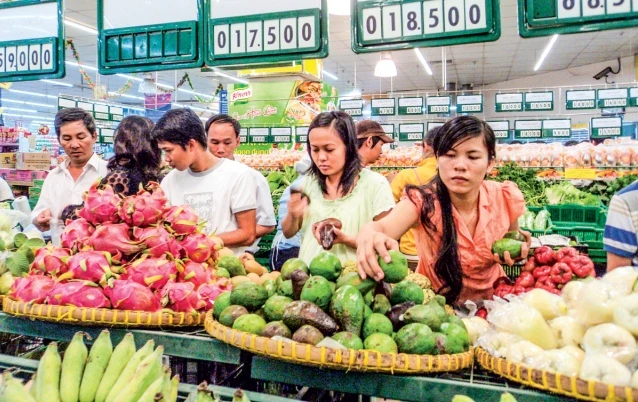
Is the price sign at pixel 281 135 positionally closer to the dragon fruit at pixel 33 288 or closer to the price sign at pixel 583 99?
the price sign at pixel 583 99

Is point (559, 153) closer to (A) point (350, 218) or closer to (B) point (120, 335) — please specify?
(A) point (350, 218)

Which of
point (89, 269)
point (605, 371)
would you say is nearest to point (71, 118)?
point (89, 269)

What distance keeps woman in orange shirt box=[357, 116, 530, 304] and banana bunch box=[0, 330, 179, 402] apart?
1.01 meters

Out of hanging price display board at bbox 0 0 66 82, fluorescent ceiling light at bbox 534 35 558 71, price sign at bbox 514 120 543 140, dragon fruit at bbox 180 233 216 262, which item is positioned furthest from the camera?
fluorescent ceiling light at bbox 534 35 558 71

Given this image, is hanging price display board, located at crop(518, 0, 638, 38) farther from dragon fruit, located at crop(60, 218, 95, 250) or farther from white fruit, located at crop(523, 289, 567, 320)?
dragon fruit, located at crop(60, 218, 95, 250)

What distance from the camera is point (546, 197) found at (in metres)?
6.17

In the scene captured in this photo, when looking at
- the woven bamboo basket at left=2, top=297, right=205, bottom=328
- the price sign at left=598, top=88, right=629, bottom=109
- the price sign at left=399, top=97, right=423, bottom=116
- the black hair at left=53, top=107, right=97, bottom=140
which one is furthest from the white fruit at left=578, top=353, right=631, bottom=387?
the price sign at left=598, top=88, right=629, bottom=109

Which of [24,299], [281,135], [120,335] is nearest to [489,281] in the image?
[120,335]

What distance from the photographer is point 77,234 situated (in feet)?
6.25

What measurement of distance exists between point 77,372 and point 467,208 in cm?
163

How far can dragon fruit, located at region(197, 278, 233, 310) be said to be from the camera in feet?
5.90

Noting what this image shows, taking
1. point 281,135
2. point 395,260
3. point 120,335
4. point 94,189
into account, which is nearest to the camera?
point 395,260

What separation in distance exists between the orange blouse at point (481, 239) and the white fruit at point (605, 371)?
105 cm

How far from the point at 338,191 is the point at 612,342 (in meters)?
1.61
